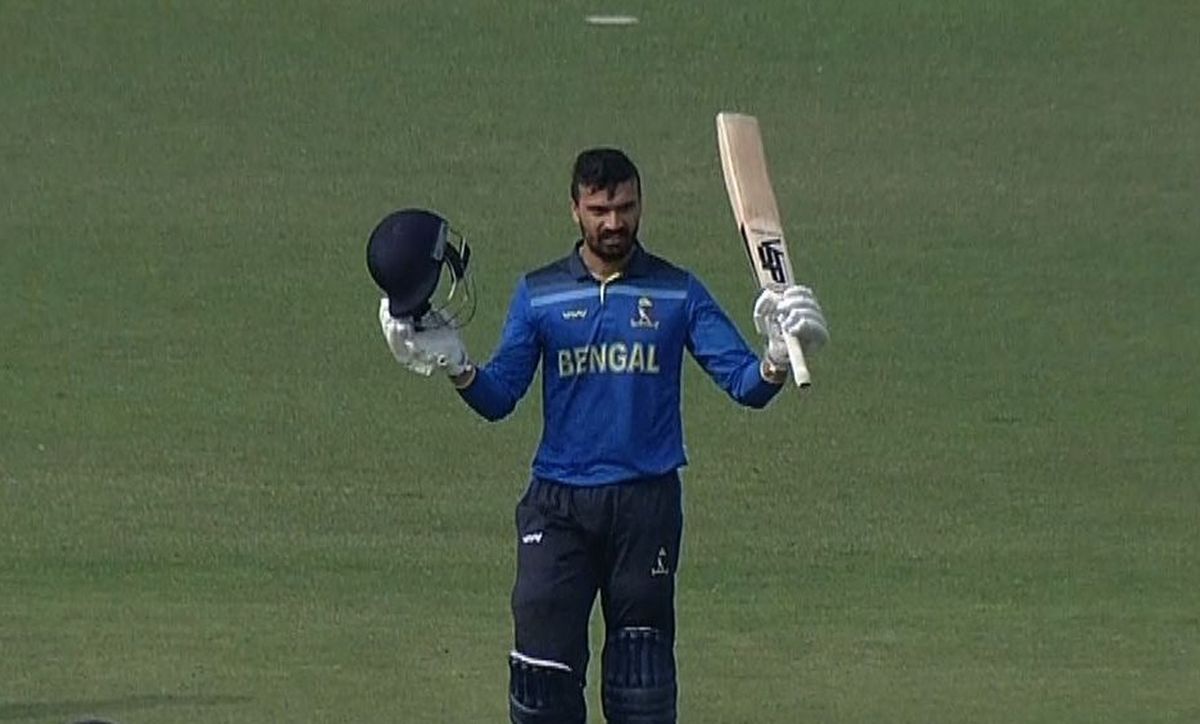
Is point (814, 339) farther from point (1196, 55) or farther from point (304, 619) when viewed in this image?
point (1196, 55)

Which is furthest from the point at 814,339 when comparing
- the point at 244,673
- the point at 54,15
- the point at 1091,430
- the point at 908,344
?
the point at 54,15

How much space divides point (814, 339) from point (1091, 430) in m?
6.70

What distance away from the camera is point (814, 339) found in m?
7.93

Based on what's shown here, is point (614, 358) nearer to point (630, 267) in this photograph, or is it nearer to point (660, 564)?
point (630, 267)

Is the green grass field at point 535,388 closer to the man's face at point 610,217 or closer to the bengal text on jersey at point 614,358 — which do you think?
the bengal text on jersey at point 614,358

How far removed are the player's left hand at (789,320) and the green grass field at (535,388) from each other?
91.4 inches

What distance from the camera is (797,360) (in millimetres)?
7848

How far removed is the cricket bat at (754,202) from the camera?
8374 mm

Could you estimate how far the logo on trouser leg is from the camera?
8336mm

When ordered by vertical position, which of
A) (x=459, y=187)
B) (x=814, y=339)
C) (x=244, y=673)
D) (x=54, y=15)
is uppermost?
(x=54, y=15)

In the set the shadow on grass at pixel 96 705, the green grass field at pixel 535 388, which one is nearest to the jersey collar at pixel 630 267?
the green grass field at pixel 535 388

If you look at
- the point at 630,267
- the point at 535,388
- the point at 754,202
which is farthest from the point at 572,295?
the point at 535,388

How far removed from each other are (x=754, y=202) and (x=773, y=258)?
23 cm

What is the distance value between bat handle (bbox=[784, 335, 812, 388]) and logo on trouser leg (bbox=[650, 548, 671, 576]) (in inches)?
28.4
